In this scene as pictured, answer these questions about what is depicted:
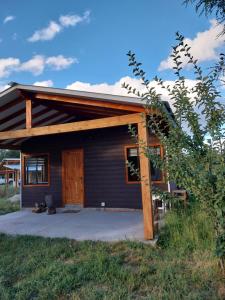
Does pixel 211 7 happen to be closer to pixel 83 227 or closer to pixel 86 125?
pixel 86 125

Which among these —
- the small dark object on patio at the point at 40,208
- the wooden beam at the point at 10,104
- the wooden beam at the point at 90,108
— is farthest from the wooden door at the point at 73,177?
the wooden beam at the point at 10,104

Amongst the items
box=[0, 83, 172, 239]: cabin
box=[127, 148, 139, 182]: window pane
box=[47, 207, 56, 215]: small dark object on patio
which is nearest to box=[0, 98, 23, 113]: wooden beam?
box=[0, 83, 172, 239]: cabin

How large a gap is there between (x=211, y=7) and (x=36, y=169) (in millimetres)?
8352

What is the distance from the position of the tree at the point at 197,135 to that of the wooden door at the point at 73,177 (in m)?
6.23

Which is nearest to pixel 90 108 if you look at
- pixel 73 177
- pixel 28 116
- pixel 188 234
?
pixel 28 116

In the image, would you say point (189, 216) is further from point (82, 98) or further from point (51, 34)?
point (51, 34)

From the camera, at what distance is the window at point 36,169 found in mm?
9742

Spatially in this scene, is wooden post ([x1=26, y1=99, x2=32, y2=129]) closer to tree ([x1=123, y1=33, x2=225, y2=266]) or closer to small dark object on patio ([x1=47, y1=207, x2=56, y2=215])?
tree ([x1=123, y1=33, x2=225, y2=266])

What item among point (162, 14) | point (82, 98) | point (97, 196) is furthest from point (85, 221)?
point (162, 14)

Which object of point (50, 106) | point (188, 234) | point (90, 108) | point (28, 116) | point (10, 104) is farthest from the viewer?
point (50, 106)

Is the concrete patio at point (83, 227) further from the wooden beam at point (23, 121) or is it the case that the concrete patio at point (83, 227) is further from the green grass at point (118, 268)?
the wooden beam at point (23, 121)

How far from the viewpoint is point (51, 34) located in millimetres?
11227

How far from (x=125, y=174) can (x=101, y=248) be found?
4225 millimetres

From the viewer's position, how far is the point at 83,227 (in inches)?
234
